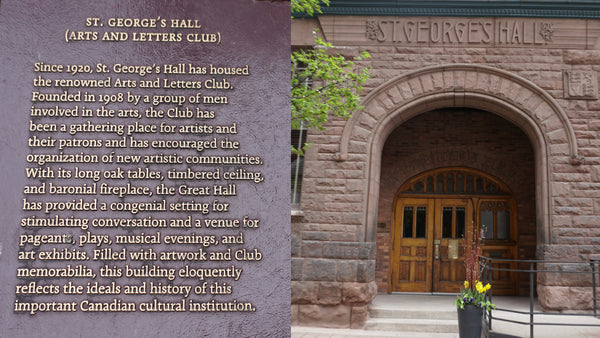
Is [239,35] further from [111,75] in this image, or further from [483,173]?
[483,173]

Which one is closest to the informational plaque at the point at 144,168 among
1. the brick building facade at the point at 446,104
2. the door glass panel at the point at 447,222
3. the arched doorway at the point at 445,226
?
the brick building facade at the point at 446,104

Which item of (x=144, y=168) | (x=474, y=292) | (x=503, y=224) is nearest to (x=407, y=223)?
(x=503, y=224)

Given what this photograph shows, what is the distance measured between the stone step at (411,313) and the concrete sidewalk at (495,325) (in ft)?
0.59

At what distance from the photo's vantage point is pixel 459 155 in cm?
1212

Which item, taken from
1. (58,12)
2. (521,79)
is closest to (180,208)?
(58,12)

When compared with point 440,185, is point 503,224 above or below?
below

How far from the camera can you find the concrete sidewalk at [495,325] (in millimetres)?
7466

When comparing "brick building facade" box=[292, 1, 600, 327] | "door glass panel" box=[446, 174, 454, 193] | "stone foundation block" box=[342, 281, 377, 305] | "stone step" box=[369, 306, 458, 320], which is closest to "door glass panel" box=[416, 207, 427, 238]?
"door glass panel" box=[446, 174, 454, 193]

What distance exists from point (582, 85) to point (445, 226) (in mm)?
4543

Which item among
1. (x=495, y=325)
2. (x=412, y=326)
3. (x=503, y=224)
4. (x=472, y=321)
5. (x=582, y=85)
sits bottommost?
(x=412, y=326)

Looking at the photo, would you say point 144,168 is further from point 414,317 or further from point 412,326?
point 414,317

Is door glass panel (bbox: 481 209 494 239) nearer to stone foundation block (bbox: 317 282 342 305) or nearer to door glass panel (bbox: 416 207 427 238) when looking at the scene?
door glass panel (bbox: 416 207 427 238)

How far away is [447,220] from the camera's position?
1234 centimetres

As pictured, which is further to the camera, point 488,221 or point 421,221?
point 421,221
